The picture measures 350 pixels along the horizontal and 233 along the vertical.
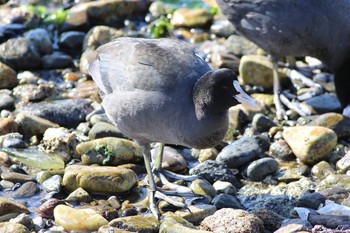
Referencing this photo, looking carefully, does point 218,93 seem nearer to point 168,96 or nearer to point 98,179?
point 168,96

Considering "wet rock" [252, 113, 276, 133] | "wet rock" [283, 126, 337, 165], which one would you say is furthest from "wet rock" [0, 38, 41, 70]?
"wet rock" [283, 126, 337, 165]

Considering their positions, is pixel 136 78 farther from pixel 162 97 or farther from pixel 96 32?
pixel 96 32

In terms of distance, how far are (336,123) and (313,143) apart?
82cm

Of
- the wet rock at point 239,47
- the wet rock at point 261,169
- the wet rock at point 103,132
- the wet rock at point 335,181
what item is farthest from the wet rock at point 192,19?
the wet rock at point 335,181

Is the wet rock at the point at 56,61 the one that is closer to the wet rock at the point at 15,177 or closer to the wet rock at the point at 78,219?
the wet rock at the point at 15,177

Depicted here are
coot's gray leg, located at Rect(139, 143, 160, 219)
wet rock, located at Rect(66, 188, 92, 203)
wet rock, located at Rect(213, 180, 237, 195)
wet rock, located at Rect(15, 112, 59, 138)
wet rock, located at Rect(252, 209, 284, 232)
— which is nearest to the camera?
wet rock, located at Rect(252, 209, 284, 232)

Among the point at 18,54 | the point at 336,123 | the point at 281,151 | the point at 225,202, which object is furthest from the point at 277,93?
the point at 18,54

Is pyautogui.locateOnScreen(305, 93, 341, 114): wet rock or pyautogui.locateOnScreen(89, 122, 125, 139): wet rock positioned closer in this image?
pyautogui.locateOnScreen(89, 122, 125, 139): wet rock

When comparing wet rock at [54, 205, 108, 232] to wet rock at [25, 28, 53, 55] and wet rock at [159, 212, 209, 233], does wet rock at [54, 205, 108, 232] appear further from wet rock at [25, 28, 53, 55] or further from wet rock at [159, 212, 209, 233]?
wet rock at [25, 28, 53, 55]

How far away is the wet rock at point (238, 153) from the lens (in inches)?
300

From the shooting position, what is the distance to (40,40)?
10297mm

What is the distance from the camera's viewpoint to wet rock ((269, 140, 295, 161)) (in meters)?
7.95

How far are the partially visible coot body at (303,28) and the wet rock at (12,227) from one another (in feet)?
14.3

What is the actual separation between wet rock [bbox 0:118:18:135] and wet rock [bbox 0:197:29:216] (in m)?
1.74
